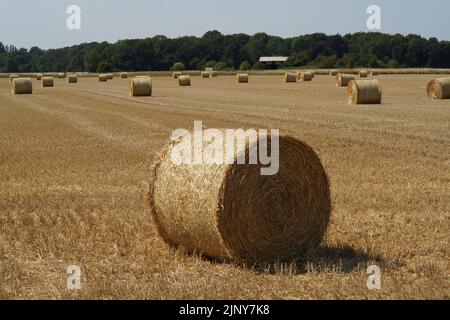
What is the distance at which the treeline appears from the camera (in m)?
107

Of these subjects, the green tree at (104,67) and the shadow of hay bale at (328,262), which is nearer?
the shadow of hay bale at (328,262)

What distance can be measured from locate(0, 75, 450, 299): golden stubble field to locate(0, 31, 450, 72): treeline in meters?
88.2

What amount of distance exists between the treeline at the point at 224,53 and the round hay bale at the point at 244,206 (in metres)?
97.4

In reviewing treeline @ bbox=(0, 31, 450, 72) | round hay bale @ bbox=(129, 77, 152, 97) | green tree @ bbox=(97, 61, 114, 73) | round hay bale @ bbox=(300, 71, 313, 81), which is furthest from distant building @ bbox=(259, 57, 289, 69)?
round hay bale @ bbox=(129, 77, 152, 97)

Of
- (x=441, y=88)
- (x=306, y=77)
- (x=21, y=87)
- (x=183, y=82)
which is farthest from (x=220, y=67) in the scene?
(x=441, y=88)

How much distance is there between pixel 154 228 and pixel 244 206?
150cm

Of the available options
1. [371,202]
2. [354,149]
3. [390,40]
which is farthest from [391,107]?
[390,40]

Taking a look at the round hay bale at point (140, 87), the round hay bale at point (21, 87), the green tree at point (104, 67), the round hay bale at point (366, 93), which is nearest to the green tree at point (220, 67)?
A: the green tree at point (104, 67)

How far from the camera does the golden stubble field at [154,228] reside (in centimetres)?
621

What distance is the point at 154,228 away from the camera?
808 cm

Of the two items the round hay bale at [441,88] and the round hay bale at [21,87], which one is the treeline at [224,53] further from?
the round hay bale at [441,88]

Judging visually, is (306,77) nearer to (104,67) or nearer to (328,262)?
(328,262)

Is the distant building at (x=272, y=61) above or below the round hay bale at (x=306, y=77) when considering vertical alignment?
above

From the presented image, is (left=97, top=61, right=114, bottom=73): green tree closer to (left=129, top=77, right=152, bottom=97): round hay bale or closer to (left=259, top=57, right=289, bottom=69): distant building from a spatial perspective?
(left=259, top=57, right=289, bottom=69): distant building
